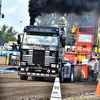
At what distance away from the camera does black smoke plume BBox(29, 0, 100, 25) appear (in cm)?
1998

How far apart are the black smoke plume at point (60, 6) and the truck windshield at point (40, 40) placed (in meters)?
5.24

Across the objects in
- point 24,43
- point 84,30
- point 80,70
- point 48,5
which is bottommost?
point 80,70

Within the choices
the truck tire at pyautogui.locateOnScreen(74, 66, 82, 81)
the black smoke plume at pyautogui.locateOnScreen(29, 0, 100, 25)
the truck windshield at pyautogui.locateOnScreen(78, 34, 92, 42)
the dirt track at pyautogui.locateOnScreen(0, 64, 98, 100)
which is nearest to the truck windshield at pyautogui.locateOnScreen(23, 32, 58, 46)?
the dirt track at pyautogui.locateOnScreen(0, 64, 98, 100)

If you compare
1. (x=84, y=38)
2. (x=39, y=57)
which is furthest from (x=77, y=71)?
(x=39, y=57)

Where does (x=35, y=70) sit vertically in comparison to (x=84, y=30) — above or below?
below

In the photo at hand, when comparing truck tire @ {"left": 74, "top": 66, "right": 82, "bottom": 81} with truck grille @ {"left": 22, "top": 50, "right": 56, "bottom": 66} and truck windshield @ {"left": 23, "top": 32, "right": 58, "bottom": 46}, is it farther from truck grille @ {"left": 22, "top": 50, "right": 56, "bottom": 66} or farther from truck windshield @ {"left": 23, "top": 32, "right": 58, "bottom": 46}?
truck windshield @ {"left": 23, "top": 32, "right": 58, "bottom": 46}

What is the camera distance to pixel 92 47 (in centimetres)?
2175

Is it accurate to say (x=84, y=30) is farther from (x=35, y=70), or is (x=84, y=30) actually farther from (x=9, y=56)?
(x=9, y=56)

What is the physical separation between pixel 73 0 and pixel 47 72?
28.8ft

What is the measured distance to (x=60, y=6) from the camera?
861 inches

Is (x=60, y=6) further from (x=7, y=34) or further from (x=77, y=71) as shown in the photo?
(x=7, y=34)

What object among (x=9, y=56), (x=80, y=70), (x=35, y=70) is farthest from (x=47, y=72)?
(x=9, y=56)

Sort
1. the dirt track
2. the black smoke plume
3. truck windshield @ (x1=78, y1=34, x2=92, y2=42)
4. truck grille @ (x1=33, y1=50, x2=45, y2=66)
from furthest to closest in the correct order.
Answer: truck windshield @ (x1=78, y1=34, x2=92, y2=42) → the black smoke plume → truck grille @ (x1=33, y1=50, x2=45, y2=66) → the dirt track

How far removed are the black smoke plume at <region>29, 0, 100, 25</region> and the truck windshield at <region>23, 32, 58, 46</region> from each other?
5.24m
